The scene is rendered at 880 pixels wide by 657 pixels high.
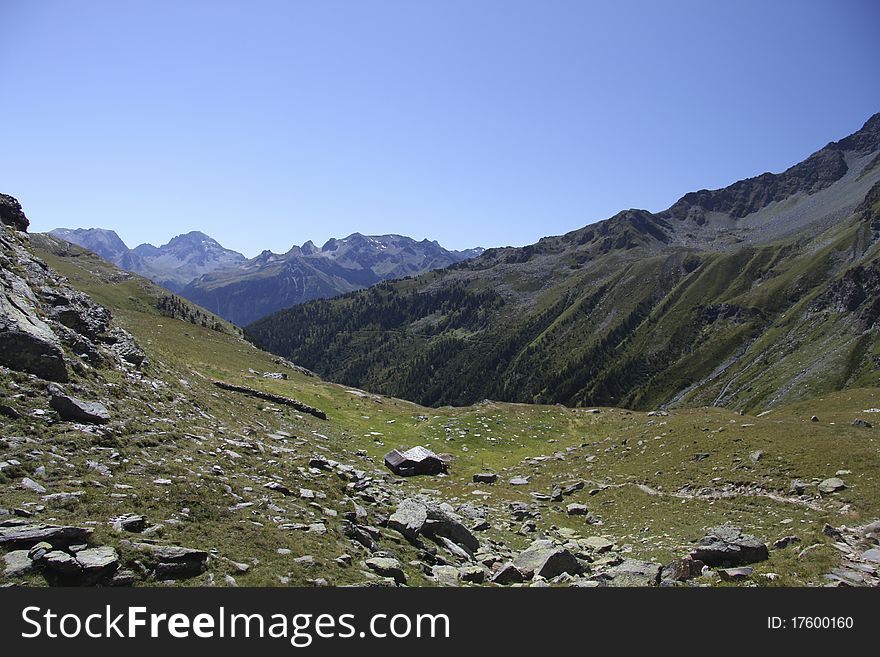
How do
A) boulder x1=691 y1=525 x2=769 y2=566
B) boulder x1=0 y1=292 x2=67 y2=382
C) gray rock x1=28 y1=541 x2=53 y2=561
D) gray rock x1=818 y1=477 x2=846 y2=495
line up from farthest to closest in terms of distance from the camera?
gray rock x1=818 y1=477 x2=846 y2=495 → boulder x1=0 y1=292 x2=67 y2=382 → boulder x1=691 y1=525 x2=769 y2=566 → gray rock x1=28 y1=541 x2=53 y2=561

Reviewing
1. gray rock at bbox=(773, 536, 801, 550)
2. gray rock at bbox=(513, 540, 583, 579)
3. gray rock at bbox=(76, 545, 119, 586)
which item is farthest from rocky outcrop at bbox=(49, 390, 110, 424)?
gray rock at bbox=(773, 536, 801, 550)

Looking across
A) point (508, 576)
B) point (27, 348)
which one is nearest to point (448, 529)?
point (508, 576)

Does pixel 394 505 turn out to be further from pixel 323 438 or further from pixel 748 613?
pixel 323 438

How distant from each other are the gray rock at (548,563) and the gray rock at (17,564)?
13.7m

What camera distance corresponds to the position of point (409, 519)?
61.9 ft

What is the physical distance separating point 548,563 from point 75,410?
699 inches

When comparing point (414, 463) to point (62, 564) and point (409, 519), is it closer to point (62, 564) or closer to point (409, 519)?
point (409, 519)

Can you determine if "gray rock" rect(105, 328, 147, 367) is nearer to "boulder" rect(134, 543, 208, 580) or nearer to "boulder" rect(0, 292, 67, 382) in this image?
"boulder" rect(0, 292, 67, 382)

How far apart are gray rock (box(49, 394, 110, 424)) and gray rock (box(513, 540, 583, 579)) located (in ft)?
53.6

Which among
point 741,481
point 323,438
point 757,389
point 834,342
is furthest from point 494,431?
point 834,342

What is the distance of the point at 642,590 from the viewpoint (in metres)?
12.8

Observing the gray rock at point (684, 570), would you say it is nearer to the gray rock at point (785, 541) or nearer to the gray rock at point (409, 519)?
the gray rock at point (785, 541)

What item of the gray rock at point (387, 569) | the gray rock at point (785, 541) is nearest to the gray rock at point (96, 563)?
the gray rock at point (387, 569)

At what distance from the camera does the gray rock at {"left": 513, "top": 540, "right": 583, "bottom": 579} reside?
16.5 meters
